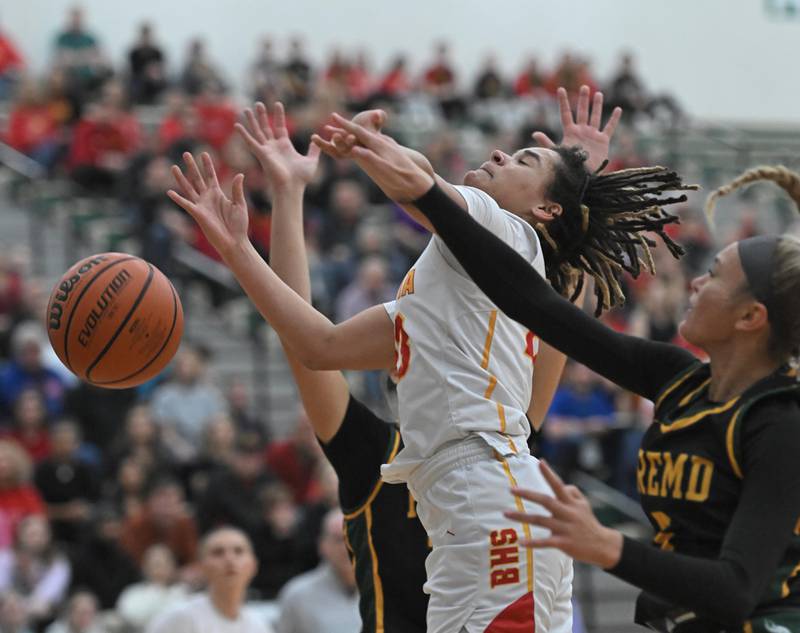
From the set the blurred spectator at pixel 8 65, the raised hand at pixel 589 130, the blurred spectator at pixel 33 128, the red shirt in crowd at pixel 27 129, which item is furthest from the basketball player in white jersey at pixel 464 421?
the blurred spectator at pixel 8 65

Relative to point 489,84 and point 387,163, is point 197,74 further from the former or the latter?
point 387,163

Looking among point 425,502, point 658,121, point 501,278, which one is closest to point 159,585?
point 425,502

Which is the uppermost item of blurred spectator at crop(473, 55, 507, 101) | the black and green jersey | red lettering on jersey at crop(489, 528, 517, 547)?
red lettering on jersey at crop(489, 528, 517, 547)

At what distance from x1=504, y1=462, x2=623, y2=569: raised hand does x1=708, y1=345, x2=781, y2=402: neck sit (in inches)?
21.2

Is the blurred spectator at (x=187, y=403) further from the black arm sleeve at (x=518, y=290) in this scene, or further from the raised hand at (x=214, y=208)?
the black arm sleeve at (x=518, y=290)

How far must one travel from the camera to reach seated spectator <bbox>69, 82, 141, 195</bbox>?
534 inches

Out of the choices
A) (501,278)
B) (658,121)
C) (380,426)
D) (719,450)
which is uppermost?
(501,278)

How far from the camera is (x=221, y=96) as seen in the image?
15.5 metres

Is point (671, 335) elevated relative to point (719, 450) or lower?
lower

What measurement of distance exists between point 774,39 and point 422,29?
5509 millimetres

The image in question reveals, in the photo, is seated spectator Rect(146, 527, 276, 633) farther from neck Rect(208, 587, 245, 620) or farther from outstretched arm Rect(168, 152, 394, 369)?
outstretched arm Rect(168, 152, 394, 369)

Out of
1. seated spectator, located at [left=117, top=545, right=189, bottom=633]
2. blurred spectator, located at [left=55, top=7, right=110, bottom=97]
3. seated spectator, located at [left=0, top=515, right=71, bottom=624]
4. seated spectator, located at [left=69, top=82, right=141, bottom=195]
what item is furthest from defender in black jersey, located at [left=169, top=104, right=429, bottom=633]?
blurred spectator, located at [left=55, top=7, right=110, bottom=97]

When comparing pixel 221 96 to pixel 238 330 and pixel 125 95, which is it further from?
pixel 238 330

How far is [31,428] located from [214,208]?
21.5 ft
